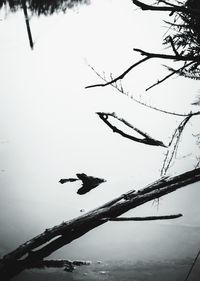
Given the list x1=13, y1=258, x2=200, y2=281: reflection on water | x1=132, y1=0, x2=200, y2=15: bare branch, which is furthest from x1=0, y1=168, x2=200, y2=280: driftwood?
x1=13, y1=258, x2=200, y2=281: reflection on water

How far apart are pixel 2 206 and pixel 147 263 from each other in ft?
18.5

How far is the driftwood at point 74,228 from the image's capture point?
→ 38.4 inches

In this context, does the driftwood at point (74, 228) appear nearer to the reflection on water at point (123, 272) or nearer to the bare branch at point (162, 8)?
the bare branch at point (162, 8)

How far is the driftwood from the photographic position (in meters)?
0.98

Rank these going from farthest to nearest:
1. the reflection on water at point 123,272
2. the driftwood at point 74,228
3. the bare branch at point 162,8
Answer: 1. the reflection on water at point 123,272
2. the driftwood at point 74,228
3. the bare branch at point 162,8

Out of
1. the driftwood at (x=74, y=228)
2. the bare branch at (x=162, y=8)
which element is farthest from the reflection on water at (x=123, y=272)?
the bare branch at (x=162, y=8)

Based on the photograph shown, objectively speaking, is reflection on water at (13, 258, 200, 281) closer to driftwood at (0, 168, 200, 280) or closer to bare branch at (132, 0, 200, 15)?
driftwood at (0, 168, 200, 280)

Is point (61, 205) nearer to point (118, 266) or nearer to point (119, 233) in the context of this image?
point (119, 233)

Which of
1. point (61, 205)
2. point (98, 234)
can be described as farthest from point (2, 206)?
point (98, 234)

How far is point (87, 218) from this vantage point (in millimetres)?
1023

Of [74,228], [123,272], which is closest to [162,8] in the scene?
[74,228]

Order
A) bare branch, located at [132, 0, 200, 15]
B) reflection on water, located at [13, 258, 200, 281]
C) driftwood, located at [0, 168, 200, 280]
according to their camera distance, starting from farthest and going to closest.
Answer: reflection on water, located at [13, 258, 200, 281]
driftwood, located at [0, 168, 200, 280]
bare branch, located at [132, 0, 200, 15]

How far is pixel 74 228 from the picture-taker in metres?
1.02

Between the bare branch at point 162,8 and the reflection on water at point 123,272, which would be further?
the reflection on water at point 123,272
